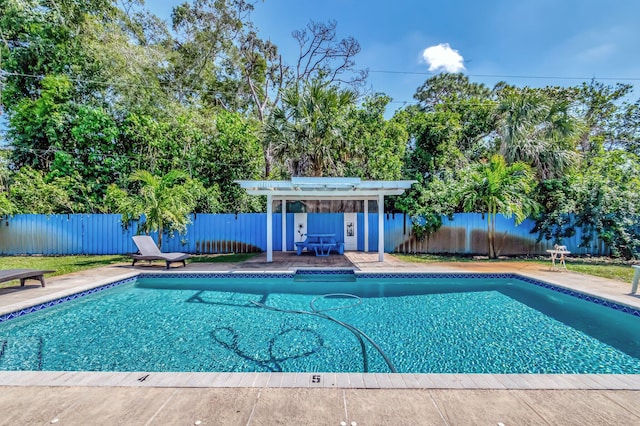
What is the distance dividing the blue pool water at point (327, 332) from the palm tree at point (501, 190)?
3932 mm

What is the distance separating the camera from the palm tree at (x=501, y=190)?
9.89 m

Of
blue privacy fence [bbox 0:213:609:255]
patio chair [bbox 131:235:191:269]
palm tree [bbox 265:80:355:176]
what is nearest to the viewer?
patio chair [bbox 131:235:191:269]

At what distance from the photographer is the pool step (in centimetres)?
766

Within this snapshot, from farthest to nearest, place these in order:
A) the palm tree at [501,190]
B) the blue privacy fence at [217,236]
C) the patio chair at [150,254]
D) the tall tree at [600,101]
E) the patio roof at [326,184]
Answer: the tall tree at [600,101] → the blue privacy fence at [217,236] → the palm tree at [501,190] → the patio chair at [150,254] → the patio roof at [326,184]

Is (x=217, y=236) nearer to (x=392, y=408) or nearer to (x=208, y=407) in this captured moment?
(x=208, y=407)

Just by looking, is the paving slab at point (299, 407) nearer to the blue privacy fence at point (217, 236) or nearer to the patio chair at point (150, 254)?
the patio chair at point (150, 254)

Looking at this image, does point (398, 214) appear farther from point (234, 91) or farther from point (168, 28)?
point (168, 28)

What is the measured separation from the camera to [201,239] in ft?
39.6

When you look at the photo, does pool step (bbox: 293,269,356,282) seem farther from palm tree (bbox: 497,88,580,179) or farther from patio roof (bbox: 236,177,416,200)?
palm tree (bbox: 497,88,580,179)

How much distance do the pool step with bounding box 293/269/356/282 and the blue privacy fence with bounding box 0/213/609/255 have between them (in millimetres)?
4703

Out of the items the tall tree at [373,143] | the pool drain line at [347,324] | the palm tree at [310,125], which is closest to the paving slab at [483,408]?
the pool drain line at [347,324]

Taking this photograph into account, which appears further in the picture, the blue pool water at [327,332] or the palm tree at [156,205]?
the palm tree at [156,205]

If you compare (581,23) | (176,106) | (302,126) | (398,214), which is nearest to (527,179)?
(398,214)

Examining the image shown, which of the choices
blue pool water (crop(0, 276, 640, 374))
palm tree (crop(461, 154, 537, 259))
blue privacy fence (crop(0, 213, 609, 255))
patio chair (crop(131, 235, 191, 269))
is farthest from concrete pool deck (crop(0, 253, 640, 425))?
blue privacy fence (crop(0, 213, 609, 255))
